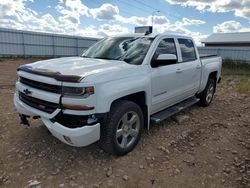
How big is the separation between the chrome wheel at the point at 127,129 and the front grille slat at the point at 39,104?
3.11ft

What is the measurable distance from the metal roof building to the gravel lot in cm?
2915

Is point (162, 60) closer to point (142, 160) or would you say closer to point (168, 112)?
point (168, 112)

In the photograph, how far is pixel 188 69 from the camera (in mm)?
4867

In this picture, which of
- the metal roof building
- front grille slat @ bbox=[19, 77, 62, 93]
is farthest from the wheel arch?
the metal roof building

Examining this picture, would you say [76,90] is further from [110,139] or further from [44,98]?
[110,139]

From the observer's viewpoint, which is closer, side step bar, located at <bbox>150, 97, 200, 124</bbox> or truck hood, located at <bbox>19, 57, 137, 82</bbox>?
truck hood, located at <bbox>19, 57, 137, 82</bbox>

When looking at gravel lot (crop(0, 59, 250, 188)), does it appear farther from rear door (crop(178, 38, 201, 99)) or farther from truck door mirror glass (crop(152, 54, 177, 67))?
truck door mirror glass (crop(152, 54, 177, 67))

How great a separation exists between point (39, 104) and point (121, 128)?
1.22 m

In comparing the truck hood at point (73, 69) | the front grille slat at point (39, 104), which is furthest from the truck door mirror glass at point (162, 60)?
the front grille slat at point (39, 104)

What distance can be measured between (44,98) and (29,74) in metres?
0.56

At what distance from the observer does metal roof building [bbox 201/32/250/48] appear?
2988 centimetres

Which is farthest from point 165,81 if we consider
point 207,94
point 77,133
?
point 207,94

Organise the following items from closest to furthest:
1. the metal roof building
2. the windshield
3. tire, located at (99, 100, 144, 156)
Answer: tire, located at (99, 100, 144, 156) < the windshield < the metal roof building

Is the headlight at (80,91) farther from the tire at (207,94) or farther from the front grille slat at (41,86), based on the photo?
the tire at (207,94)
